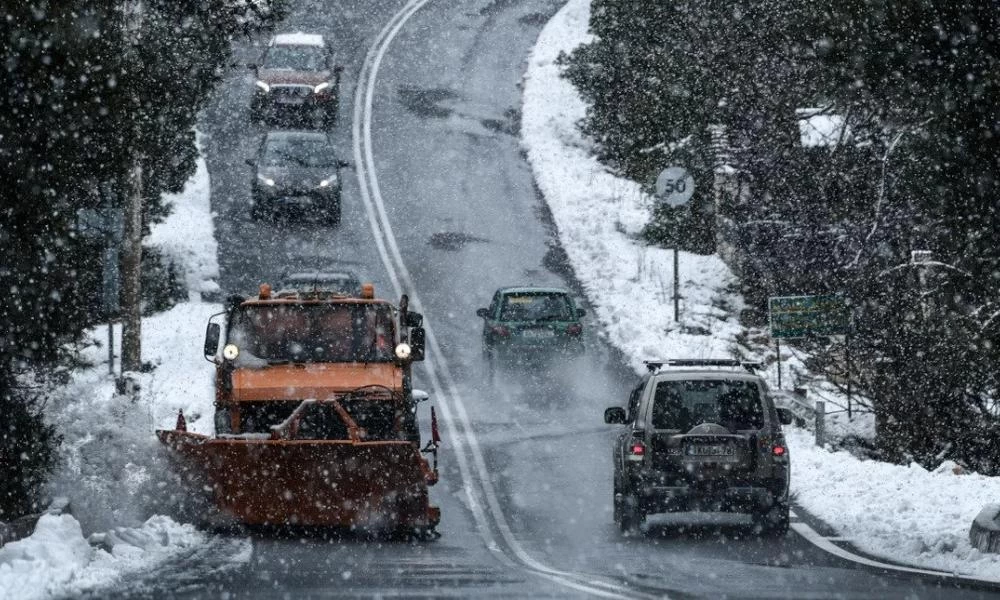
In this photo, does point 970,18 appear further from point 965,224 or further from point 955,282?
point 955,282

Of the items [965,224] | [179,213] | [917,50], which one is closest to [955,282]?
[965,224]

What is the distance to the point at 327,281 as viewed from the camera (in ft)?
88.8

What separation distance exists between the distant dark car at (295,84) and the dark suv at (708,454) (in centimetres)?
2641

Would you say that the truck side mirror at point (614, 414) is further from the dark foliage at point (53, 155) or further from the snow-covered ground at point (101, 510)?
the dark foliage at point (53, 155)

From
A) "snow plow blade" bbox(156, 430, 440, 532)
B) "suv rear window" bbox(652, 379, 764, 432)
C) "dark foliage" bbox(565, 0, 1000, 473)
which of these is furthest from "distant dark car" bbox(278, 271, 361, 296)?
"snow plow blade" bbox(156, 430, 440, 532)

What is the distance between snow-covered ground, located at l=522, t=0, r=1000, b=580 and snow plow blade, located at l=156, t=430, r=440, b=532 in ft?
13.6

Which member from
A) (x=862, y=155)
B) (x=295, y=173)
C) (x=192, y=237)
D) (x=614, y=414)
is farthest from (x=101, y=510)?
(x=295, y=173)

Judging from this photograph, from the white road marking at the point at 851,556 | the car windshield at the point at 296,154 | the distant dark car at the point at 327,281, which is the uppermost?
the car windshield at the point at 296,154

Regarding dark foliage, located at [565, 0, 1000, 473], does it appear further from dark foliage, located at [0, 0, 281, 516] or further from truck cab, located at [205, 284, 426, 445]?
dark foliage, located at [0, 0, 281, 516]

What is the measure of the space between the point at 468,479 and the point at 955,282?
7.62 m

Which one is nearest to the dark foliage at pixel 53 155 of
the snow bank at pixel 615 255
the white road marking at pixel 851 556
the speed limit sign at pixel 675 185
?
the white road marking at pixel 851 556

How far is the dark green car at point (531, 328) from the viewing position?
26.3 metres

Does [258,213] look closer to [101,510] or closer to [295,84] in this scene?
[295,84]

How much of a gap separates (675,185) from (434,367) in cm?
592
